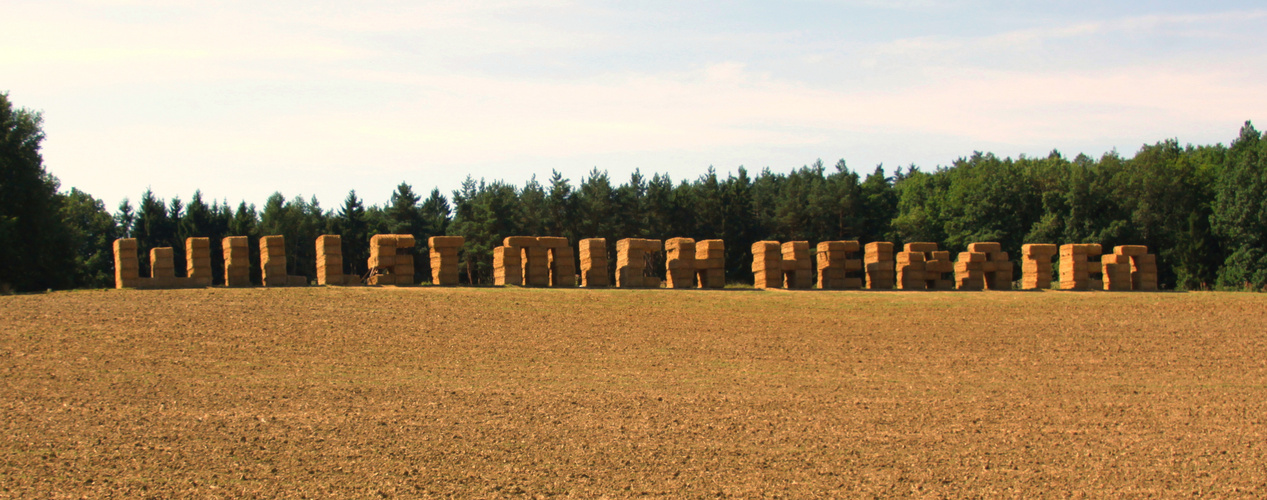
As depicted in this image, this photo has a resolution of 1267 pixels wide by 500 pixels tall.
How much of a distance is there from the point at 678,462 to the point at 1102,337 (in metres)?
14.9

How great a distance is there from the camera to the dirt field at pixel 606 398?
40.7 ft

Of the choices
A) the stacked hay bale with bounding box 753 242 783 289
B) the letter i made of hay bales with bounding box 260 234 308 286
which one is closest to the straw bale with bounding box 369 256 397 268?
the letter i made of hay bales with bounding box 260 234 308 286

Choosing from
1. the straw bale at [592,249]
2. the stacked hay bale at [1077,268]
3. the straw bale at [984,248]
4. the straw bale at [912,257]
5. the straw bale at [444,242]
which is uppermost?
the straw bale at [444,242]

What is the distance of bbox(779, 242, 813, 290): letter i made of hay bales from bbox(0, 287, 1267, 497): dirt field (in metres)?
6.47

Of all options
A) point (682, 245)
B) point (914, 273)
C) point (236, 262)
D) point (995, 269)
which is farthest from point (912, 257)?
point (236, 262)

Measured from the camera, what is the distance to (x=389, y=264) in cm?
3080

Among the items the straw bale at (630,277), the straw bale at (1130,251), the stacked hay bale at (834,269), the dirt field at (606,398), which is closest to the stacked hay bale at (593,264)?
the straw bale at (630,277)

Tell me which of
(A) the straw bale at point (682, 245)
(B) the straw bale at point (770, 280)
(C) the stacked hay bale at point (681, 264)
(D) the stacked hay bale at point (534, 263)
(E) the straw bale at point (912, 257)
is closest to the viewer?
(D) the stacked hay bale at point (534, 263)

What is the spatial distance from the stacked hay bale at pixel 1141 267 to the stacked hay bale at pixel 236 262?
29581mm

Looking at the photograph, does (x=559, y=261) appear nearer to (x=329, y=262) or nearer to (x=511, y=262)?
(x=511, y=262)

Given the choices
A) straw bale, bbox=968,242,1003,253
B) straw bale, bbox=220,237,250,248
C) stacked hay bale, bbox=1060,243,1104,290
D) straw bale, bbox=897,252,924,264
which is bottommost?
stacked hay bale, bbox=1060,243,1104,290

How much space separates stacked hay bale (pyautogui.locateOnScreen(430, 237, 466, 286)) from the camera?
31047mm

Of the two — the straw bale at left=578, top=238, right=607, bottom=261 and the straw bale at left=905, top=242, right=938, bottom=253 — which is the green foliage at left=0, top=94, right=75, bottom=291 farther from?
the straw bale at left=905, top=242, right=938, bottom=253

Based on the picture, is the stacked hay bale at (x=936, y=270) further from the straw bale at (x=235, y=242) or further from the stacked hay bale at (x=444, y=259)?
the straw bale at (x=235, y=242)
